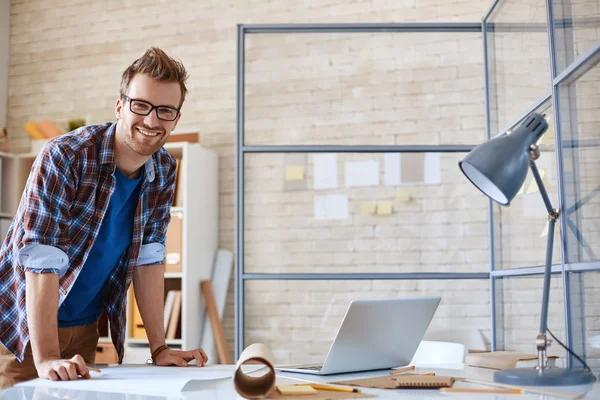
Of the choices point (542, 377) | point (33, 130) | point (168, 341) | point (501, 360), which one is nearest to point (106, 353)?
point (168, 341)

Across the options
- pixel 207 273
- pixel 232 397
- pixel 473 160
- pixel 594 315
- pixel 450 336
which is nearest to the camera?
pixel 232 397

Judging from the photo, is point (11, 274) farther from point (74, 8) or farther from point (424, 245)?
point (74, 8)

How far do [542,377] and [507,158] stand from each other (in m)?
0.43

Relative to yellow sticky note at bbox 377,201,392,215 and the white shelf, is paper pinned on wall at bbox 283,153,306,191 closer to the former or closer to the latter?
yellow sticky note at bbox 377,201,392,215

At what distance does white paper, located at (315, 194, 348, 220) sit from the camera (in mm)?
2822

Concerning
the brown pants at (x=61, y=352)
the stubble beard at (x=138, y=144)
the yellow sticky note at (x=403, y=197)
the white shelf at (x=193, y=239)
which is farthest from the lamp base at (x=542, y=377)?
the white shelf at (x=193, y=239)

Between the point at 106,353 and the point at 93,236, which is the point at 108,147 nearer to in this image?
the point at 93,236

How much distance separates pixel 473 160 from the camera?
1402mm

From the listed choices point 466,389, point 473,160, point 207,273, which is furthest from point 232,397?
point 207,273

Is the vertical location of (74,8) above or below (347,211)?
above

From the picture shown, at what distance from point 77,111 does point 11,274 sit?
313 centimetres

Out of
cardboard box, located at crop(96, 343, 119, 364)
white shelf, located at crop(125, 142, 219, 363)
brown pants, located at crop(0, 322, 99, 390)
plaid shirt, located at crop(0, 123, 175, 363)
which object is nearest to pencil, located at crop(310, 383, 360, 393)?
plaid shirt, located at crop(0, 123, 175, 363)

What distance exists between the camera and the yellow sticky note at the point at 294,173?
9.37 feet

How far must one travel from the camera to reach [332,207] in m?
2.83
